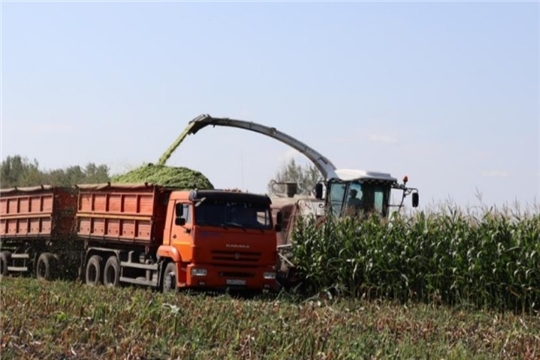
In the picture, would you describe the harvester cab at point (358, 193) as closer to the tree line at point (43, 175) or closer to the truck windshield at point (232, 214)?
the truck windshield at point (232, 214)

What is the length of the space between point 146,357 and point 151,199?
12.2m

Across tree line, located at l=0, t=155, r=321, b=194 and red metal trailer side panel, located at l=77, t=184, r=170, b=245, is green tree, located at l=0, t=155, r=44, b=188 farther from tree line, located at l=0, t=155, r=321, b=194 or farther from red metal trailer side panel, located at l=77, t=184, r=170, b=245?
red metal trailer side panel, located at l=77, t=184, r=170, b=245

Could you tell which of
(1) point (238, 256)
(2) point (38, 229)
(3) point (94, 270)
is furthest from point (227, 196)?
(2) point (38, 229)

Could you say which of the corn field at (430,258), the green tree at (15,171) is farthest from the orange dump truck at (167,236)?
the green tree at (15,171)

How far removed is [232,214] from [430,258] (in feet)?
14.8

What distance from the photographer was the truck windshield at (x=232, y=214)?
21594 millimetres

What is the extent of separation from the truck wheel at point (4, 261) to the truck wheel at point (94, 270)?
5421mm

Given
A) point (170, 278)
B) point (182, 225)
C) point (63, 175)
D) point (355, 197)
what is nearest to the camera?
point (182, 225)

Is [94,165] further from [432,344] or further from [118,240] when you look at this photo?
[432,344]

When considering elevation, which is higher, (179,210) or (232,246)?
(179,210)

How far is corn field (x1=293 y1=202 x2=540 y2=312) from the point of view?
19953 mm

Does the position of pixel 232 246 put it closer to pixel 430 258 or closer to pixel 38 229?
pixel 430 258

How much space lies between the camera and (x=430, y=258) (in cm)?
2153

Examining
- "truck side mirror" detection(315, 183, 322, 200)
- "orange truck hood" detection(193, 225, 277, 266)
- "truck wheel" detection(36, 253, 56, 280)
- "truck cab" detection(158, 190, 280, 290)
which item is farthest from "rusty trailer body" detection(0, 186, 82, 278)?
"orange truck hood" detection(193, 225, 277, 266)
